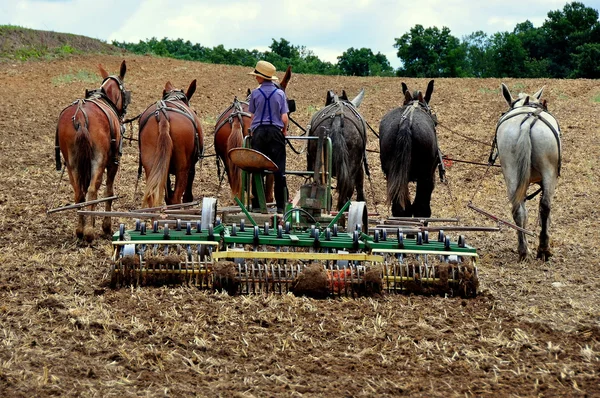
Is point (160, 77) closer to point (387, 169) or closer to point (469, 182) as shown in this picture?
point (469, 182)

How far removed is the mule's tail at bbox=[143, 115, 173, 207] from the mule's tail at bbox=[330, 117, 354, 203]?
2117 millimetres

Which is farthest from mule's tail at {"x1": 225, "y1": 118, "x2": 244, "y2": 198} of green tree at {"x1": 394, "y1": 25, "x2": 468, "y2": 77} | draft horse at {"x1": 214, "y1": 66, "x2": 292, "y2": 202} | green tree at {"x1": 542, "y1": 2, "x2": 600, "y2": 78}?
green tree at {"x1": 542, "y1": 2, "x2": 600, "y2": 78}

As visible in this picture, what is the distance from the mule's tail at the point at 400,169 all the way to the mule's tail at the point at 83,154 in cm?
401

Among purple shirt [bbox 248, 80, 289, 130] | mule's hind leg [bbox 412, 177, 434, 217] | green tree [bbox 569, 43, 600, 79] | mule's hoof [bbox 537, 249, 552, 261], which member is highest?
green tree [bbox 569, 43, 600, 79]

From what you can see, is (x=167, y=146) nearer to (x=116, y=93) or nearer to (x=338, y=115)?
(x=116, y=93)

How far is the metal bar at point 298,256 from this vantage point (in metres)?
7.73

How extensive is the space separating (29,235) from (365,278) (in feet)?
19.5

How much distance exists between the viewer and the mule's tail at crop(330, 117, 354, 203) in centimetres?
1098

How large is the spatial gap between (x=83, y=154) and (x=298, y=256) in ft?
15.4

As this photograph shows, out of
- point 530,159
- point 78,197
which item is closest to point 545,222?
point 530,159

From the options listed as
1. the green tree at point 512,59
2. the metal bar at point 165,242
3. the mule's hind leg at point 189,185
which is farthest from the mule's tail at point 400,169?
the green tree at point 512,59

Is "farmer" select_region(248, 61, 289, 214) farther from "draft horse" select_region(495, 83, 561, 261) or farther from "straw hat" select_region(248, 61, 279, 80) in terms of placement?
"draft horse" select_region(495, 83, 561, 261)

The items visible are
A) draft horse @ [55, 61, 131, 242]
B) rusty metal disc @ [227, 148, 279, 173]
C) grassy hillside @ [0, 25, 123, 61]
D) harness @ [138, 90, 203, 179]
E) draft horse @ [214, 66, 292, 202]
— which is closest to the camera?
rusty metal disc @ [227, 148, 279, 173]

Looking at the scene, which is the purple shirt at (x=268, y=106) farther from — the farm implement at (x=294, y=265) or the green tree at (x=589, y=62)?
the green tree at (x=589, y=62)
